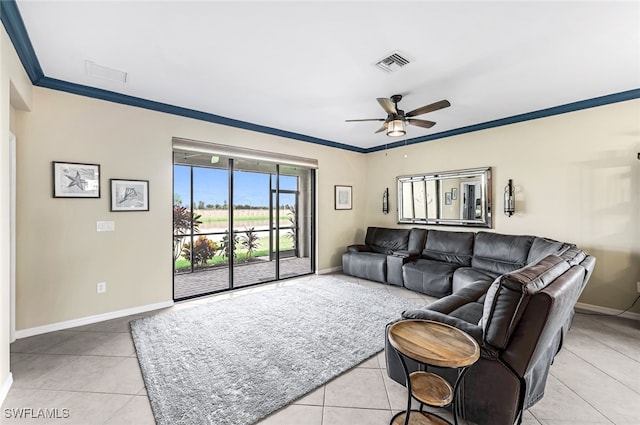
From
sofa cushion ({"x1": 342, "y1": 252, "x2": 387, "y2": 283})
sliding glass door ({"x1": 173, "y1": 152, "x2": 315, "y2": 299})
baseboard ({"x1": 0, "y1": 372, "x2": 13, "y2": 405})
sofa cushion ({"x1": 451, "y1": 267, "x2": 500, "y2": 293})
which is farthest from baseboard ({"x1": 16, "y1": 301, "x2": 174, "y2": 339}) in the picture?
sofa cushion ({"x1": 451, "y1": 267, "x2": 500, "y2": 293})

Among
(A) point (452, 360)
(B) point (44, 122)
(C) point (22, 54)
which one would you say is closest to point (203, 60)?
(C) point (22, 54)

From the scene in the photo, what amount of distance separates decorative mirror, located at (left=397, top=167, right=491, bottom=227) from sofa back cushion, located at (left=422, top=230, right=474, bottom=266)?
0.34 metres

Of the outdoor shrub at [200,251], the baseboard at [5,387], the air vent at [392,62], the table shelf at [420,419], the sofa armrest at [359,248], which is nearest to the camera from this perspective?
the table shelf at [420,419]

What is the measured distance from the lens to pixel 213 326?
3.22m

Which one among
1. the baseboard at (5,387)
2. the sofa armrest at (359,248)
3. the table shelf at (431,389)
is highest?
the sofa armrest at (359,248)

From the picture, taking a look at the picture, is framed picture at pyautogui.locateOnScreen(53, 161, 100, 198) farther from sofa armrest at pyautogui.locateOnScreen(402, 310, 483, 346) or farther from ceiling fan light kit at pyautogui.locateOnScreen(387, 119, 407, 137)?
sofa armrest at pyautogui.locateOnScreen(402, 310, 483, 346)

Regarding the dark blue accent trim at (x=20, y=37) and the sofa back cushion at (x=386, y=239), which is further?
the sofa back cushion at (x=386, y=239)

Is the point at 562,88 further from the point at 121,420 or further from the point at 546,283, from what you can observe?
the point at 121,420

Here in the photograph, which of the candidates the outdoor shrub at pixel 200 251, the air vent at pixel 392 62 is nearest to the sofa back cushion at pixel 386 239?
the outdoor shrub at pixel 200 251

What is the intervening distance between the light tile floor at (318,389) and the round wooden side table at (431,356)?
0.27 m

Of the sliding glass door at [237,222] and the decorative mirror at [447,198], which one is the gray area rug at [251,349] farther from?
the decorative mirror at [447,198]

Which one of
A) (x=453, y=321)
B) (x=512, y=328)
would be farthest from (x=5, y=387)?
(x=512, y=328)

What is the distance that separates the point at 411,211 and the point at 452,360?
4.57m

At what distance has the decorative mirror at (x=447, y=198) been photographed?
15.6 feet
